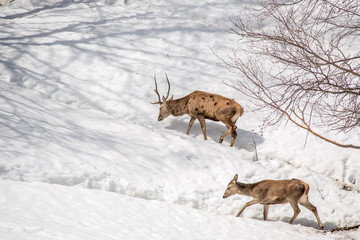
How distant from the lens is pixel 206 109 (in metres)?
8.62

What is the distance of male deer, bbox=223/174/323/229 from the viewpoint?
6.54 metres

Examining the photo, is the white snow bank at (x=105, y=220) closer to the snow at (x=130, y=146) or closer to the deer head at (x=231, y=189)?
the snow at (x=130, y=146)

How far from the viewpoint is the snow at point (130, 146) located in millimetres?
5559

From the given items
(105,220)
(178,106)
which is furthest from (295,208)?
(178,106)

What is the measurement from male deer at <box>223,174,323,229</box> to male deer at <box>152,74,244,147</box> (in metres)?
1.93

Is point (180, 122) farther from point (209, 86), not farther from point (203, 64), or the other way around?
point (203, 64)

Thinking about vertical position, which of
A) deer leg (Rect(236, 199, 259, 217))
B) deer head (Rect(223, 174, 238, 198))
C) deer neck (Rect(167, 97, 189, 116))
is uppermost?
deer neck (Rect(167, 97, 189, 116))

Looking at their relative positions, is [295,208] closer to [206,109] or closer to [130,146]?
[206,109]

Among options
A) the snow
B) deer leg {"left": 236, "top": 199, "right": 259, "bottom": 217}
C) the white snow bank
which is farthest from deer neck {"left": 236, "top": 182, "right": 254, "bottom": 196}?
the white snow bank

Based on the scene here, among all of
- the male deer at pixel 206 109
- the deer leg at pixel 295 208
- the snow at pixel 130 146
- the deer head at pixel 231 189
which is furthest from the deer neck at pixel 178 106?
the deer leg at pixel 295 208

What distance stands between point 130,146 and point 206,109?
199 centimetres

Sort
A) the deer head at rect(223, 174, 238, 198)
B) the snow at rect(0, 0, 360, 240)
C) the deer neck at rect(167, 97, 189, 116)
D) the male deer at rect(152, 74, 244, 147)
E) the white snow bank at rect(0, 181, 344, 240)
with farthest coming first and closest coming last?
the deer neck at rect(167, 97, 189, 116) < the male deer at rect(152, 74, 244, 147) < the deer head at rect(223, 174, 238, 198) < the snow at rect(0, 0, 360, 240) < the white snow bank at rect(0, 181, 344, 240)

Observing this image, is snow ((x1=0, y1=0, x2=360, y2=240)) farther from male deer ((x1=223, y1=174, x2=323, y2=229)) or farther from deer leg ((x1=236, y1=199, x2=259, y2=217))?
male deer ((x1=223, y1=174, x2=323, y2=229))

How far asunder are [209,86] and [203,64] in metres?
1.16
